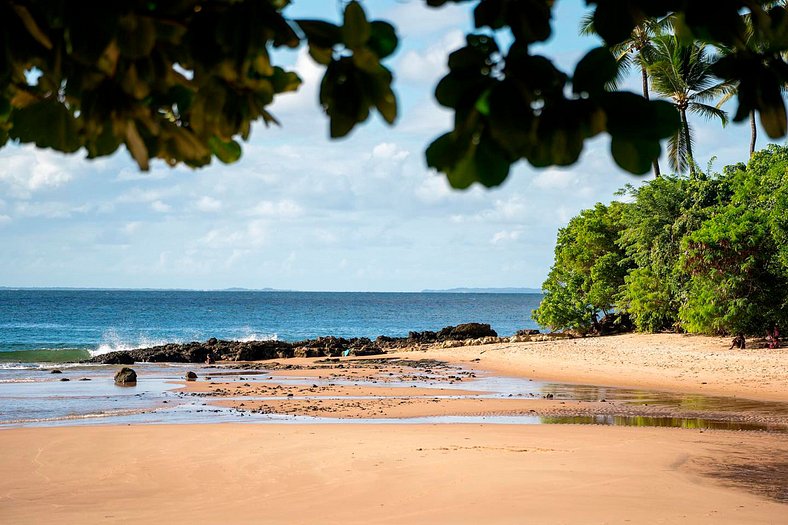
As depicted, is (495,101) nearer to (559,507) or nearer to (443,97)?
(443,97)

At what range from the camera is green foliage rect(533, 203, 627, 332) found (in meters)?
27.5

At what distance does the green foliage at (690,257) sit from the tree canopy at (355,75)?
18.4m

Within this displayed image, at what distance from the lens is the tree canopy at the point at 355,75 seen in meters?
1.34

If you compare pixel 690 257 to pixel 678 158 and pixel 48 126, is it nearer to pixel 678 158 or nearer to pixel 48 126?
pixel 678 158

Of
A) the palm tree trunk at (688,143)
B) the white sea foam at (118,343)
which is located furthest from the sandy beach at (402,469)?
the white sea foam at (118,343)

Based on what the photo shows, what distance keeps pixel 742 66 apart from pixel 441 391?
54.1 feet

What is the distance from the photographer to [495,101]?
132 cm

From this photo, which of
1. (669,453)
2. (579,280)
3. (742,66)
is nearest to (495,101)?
(742,66)

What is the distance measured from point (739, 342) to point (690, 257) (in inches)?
94.6

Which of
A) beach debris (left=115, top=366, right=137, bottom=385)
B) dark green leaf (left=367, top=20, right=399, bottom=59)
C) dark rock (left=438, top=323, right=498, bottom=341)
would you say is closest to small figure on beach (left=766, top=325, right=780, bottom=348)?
beach debris (left=115, top=366, right=137, bottom=385)

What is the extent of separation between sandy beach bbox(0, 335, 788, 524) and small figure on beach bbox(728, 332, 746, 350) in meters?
3.86

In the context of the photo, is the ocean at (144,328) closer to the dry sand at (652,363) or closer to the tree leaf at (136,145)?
the dry sand at (652,363)

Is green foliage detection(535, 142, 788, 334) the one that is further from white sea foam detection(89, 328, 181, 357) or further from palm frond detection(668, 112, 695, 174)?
white sea foam detection(89, 328, 181, 357)

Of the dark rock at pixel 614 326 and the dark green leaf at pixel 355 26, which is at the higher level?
the dark green leaf at pixel 355 26
